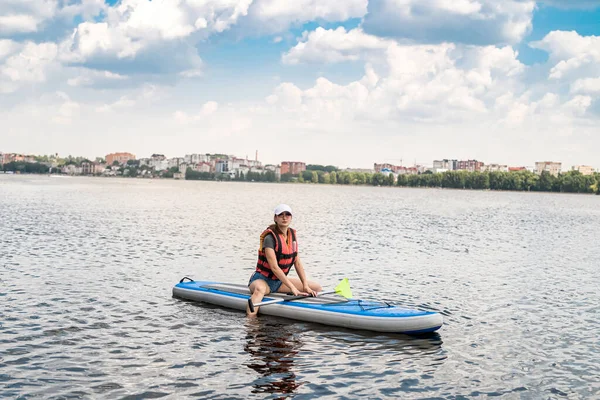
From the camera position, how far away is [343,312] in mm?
14211

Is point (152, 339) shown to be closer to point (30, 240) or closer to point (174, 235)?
point (30, 240)

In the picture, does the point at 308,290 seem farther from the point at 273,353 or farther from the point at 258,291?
the point at 273,353

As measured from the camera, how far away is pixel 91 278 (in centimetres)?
2053

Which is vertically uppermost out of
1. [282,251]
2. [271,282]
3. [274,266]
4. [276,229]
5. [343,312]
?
[276,229]

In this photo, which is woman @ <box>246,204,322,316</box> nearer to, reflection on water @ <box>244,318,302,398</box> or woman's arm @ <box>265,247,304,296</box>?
woman's arm @ <box>265,247,304,296</box>

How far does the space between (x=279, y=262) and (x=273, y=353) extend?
9.25 ft

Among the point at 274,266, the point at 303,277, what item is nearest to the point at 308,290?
the point at 303,277

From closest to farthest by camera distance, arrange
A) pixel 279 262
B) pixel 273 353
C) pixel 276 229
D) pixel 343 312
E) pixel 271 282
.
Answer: pixel 273 353 < pixel 343 312 < pixel 276 229 < pixel 279 262 < pixel 271 282

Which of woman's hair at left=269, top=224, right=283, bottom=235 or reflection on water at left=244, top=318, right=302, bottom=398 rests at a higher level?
woman's hair at left=269, top=224, right=283, bottom=235

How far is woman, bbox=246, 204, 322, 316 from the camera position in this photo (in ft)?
47.6

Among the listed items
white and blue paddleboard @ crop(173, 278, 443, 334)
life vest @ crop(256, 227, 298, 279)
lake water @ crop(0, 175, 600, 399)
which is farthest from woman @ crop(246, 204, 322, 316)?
lake water @ crop(0, 175, 600, 399)

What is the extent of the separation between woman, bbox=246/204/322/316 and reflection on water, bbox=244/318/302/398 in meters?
0.81

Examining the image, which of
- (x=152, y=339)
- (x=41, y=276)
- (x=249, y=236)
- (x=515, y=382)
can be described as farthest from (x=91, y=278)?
(x=249, y=236)

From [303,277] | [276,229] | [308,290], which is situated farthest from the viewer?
[308,290]
